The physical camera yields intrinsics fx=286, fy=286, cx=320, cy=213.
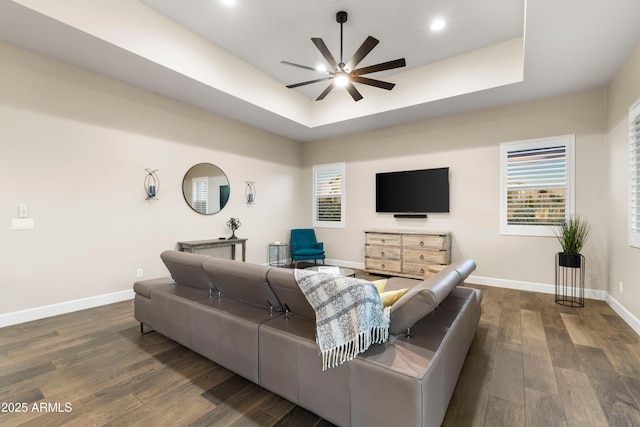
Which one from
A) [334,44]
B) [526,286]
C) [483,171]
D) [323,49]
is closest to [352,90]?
[334,44]

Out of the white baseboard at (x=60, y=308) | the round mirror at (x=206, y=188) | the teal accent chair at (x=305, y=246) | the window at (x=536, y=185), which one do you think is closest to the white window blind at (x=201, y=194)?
the round mirror at (x=206, y=188)

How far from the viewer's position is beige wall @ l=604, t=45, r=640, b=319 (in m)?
3.08

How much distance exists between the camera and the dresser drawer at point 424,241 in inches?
191

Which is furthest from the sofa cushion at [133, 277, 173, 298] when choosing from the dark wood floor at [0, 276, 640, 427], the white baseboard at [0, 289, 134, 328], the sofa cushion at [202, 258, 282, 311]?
the white baseboard at [0, 289, 134, 328]

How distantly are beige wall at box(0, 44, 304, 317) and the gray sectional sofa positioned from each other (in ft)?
5.43

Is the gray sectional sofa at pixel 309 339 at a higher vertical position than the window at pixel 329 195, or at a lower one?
lower

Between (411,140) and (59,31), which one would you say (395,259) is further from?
(59,31)

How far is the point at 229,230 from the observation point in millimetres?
5496

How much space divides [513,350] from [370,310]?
1952 millimetres

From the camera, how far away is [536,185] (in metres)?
4.43

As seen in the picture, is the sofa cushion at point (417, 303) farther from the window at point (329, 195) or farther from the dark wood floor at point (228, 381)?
the window at point (329, 195)

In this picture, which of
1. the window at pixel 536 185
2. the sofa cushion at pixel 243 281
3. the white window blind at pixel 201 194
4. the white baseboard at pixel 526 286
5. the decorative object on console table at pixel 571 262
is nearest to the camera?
the sofa cushion at pixel 243 281

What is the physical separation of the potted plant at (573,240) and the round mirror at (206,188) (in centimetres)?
537

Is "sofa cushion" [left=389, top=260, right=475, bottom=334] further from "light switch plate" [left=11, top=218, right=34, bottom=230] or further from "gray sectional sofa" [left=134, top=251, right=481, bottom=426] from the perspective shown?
"light switch plate" [left=11, top=218, right=34, bottom=230]
